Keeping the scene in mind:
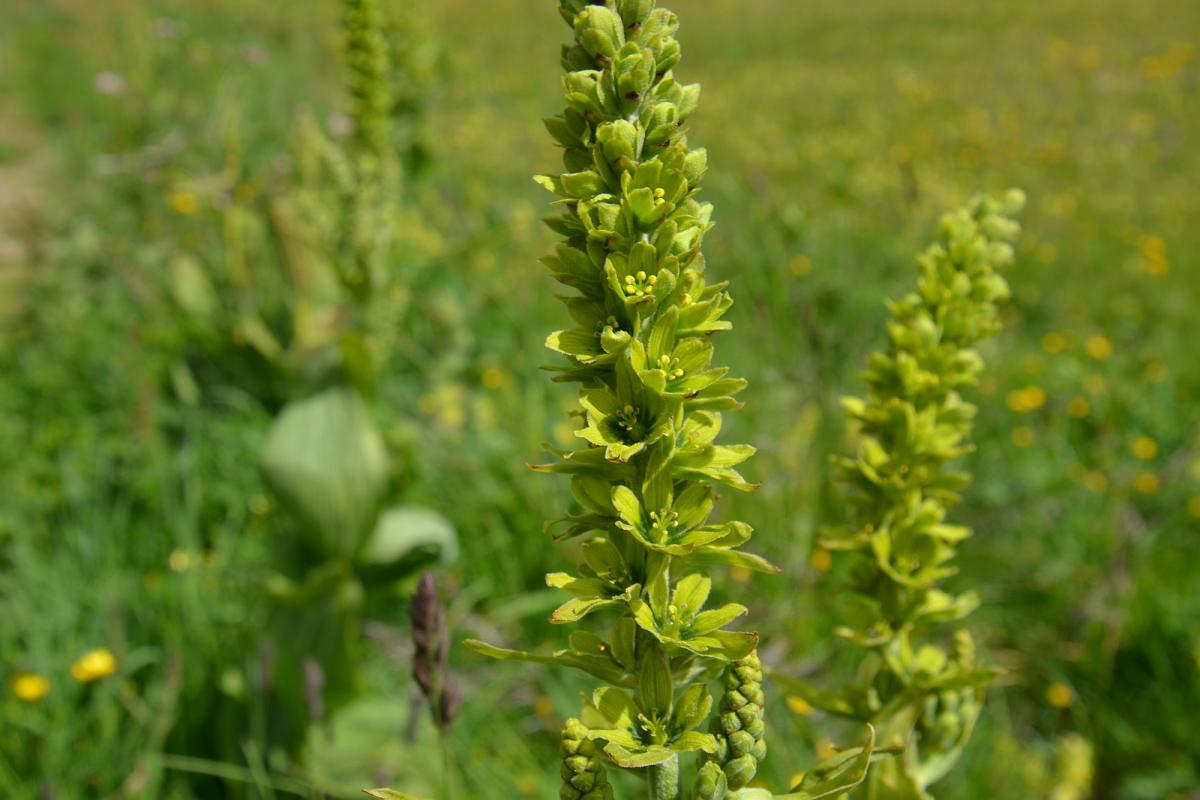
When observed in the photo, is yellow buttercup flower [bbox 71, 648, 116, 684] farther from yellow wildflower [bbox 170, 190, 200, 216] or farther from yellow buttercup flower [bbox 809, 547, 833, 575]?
yellow wildflower [bbox 170, 190, 200, 216]

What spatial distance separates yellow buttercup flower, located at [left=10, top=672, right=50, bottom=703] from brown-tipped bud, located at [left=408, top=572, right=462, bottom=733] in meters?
1.72

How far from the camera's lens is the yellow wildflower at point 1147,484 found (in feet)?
13.4

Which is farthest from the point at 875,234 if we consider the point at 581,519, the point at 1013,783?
the point at 581,519

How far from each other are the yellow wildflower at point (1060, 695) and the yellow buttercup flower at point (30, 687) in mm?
3117

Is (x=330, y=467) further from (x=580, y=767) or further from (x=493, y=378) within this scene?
(x=580, y=767)

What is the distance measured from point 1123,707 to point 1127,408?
1.92 meters

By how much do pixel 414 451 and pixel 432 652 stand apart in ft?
7.49

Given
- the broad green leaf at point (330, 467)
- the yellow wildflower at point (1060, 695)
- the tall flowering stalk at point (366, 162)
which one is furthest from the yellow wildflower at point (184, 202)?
the yellow wildflower at point (1060, 695)

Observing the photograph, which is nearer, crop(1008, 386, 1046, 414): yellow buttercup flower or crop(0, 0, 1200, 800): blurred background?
crop(0, 0, 1200, 800): blurred background

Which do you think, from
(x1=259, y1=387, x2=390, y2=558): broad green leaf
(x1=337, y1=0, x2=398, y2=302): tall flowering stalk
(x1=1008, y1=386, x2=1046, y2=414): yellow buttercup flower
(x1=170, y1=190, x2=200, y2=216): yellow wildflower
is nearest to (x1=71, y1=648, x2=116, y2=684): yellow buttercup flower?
(x1=259, y1=387, x2=390, y2=558): broad green leaf

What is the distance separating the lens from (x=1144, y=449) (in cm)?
447

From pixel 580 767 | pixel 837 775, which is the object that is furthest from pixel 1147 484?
pixel 580 767

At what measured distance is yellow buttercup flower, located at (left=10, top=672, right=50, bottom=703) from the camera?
8.57ft

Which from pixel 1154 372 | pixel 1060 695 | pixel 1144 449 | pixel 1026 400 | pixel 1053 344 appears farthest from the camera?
pixel 1053 344
